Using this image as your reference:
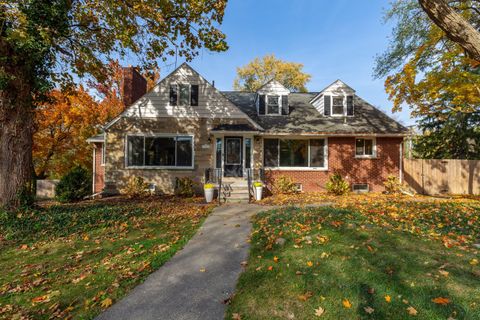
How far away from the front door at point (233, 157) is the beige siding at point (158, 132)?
0.84 m

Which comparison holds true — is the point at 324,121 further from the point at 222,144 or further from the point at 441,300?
the point at 441,300

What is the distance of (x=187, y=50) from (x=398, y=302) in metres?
10.8

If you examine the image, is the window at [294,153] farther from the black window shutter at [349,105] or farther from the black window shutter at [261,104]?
the black window shutter at [349,105]

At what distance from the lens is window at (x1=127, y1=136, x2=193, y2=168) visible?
13.5 metres

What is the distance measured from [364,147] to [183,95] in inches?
427

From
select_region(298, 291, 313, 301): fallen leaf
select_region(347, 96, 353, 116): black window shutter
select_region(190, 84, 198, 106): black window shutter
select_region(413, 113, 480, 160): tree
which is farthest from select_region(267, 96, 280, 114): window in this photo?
select_region(298, 291, 313, 301): fallen leaf

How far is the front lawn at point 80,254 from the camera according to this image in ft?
11.6

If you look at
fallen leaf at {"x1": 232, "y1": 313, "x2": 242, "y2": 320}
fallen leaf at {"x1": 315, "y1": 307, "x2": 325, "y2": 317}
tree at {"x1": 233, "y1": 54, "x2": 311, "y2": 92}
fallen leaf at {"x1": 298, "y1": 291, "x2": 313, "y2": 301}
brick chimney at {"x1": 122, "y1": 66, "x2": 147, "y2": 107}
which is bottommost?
fallen leaf at {"x1": 232, "y1": 313, "x2": 242, "y2": 320}

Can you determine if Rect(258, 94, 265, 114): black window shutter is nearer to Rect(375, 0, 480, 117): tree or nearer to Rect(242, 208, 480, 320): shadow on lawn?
Rect(375, 0, 480, 117): tree

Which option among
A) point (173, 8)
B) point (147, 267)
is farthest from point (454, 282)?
point (173, 8)

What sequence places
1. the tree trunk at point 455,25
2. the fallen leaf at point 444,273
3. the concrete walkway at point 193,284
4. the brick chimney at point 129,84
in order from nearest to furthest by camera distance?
the concrete walkway at point 193,284 → the fallen leaf at point 444,273 → the tree trunk at point 455,25 → the brick chimney at point 129,84

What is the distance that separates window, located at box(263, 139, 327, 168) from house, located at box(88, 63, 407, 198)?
0.19 ft

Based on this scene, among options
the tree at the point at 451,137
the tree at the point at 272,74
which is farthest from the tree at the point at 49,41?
the tree at the point at 272,74

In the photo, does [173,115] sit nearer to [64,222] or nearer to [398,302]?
[64,222]
